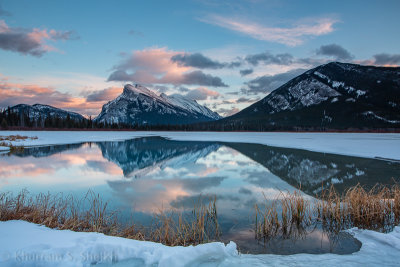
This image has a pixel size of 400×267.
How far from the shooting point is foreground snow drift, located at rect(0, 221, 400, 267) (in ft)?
14.5

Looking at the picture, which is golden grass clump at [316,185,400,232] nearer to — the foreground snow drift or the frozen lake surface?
the frozen lake surface

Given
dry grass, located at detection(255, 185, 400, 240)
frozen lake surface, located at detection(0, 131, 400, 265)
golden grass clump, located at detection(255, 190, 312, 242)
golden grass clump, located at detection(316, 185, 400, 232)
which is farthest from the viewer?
golden grass clump, located at detection(316, 185, 400, 232)

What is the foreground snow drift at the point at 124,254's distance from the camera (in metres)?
4.43

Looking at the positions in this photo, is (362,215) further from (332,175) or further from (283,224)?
(332,175)

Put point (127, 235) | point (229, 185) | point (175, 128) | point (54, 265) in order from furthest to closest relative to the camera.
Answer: point (175, 128) → point (229, 185) → point (127, 235) → point (54, 265)

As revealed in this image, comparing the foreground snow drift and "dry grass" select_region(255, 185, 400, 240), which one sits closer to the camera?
the foreground snow drift

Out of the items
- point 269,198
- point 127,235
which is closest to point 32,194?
point 127,235

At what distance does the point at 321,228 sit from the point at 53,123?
116 metres

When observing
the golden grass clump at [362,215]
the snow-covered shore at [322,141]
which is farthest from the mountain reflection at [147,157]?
the snow-covered shore at [322,141]

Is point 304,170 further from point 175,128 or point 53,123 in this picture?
point 175,128

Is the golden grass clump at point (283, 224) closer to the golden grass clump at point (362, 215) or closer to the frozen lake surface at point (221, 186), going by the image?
the frozen lake surface at point (221, 186)

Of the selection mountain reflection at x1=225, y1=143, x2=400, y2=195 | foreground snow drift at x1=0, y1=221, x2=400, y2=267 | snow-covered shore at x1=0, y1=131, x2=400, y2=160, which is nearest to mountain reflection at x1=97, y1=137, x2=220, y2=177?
mountain reflection at x1=225, y1=143, x2=400, y2=195

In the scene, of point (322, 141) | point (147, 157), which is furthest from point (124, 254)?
point (322, 141)

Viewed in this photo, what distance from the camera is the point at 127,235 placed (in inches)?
242
